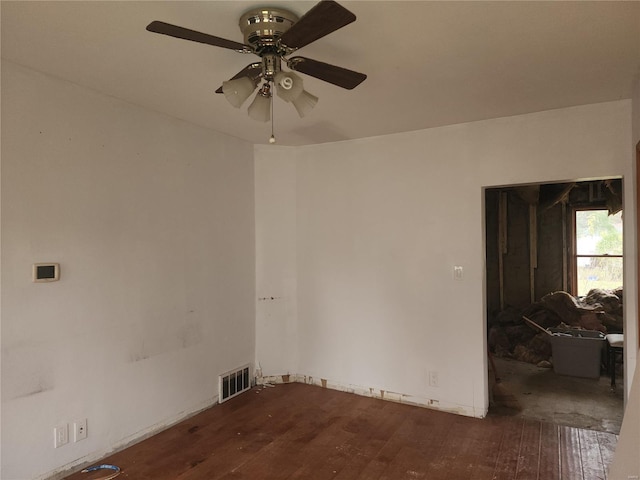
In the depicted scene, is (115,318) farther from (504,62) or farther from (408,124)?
(504,62)

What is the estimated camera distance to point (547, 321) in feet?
18.5

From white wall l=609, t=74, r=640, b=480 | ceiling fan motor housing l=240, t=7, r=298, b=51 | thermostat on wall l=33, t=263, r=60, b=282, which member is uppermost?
ceiling fan motor housing l=240, t=7, r=298, b=51

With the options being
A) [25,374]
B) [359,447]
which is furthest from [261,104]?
[359,447]

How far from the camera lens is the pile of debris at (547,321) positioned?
5.14 metres

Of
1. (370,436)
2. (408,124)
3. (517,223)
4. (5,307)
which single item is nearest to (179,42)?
(5,307)

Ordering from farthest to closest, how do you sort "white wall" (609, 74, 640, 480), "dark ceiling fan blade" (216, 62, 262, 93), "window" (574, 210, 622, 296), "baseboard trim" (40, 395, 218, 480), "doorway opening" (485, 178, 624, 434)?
"window" (574, 210, 622, 296) → "doorway opening" (485, 178, 624, 434) → "baseboard trim" (40, 395, 218, 480) → "dark ceiling fan blade" (216, 62, 262, 93) → "white wall" (609, 74, 640, 480)

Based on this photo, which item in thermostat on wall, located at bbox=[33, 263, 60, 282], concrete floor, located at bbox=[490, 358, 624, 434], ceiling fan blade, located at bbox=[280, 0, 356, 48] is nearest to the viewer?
ceiling fan blade, located at bbox=[280, 0, 356, 48]

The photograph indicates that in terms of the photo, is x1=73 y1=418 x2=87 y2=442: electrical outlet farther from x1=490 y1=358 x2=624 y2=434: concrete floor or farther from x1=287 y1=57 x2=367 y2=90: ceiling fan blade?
x1=490 y1=358 x2=624 y2=434: concrete floor

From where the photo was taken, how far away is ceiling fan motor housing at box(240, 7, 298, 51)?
171 cm

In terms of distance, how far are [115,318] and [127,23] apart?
1859mm

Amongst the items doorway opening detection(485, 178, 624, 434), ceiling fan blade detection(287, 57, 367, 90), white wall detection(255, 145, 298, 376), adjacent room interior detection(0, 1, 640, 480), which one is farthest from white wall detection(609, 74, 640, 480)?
white wall detection(255, 145, 298, 376)

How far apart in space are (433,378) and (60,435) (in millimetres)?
2718

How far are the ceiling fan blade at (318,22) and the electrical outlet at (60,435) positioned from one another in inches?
99.0

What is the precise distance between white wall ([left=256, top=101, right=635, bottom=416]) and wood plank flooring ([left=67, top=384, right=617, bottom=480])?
14.9 inches
